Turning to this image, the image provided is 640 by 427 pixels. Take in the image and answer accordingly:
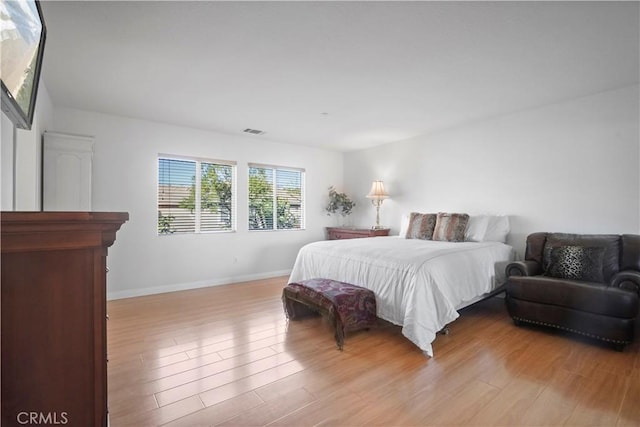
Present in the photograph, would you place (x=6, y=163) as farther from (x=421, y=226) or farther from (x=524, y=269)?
(x=524, y=269)

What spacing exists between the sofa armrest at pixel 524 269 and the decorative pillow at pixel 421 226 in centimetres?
112

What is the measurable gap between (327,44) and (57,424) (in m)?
2.52

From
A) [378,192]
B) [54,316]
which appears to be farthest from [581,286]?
[54,316]

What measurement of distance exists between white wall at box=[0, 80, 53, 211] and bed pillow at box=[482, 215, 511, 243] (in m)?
4.50

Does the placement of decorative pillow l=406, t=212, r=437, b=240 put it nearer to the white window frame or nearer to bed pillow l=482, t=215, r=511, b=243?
bed pillow l=482, t=215, r=511, b=243

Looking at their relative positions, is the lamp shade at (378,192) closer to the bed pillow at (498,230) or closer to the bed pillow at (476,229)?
the bed pillow at (476,229)

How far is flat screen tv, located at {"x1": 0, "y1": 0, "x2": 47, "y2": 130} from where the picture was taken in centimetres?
117

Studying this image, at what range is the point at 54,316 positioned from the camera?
91 centimetres

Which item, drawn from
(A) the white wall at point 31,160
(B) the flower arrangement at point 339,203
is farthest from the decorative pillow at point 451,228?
(A) the white wall at point 31,160

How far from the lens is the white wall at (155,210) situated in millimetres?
3986

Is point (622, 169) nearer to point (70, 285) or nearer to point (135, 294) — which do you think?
point (70, 285)

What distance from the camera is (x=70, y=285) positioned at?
93 centimetres

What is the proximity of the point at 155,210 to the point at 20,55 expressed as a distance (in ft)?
10.6

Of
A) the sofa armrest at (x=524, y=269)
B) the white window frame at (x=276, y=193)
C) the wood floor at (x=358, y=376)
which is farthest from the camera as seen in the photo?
the white window frame at (x=276, y=193)
